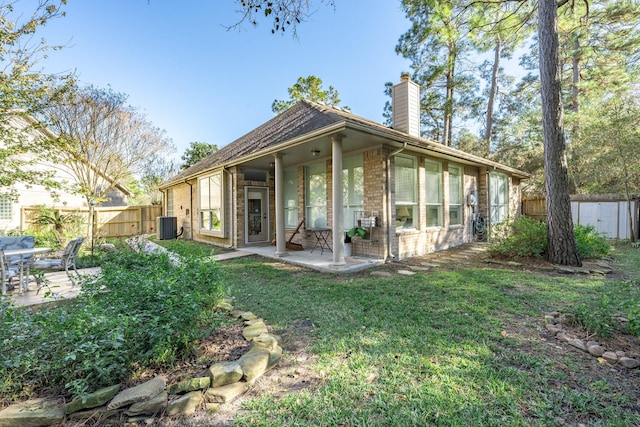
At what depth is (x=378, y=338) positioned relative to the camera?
9.53ft

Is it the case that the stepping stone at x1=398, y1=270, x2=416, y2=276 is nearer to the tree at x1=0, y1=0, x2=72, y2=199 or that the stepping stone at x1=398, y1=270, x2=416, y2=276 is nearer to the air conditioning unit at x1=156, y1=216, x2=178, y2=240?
the tree at x1=0, y1=0, x2=72, y2=199

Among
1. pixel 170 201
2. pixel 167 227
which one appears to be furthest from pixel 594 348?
pixel 170 201

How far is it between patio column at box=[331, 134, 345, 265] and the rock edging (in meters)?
4.07

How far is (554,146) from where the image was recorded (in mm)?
6363

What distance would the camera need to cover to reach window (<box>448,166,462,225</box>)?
9.48 metres

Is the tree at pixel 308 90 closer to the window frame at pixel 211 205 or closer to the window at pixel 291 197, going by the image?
the window frame at pixel 211 205

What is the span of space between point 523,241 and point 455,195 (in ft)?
10.5

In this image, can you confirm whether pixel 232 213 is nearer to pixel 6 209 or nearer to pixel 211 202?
pixel 211 202

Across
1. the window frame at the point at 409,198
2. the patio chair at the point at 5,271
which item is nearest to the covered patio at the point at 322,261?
the window frame at the point at 409,198

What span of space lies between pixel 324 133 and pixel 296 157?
8.45ft

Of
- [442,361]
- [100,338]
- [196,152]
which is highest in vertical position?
[196,152]

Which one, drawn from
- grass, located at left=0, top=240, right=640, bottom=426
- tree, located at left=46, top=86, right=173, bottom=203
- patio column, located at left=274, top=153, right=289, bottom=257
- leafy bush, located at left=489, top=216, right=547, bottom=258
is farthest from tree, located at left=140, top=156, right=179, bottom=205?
leafy bush, located at left=489, top=216, right=547, bottom=258

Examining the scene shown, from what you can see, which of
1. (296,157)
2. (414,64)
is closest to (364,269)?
(296,157)

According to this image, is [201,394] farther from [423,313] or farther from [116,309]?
[423,313]
